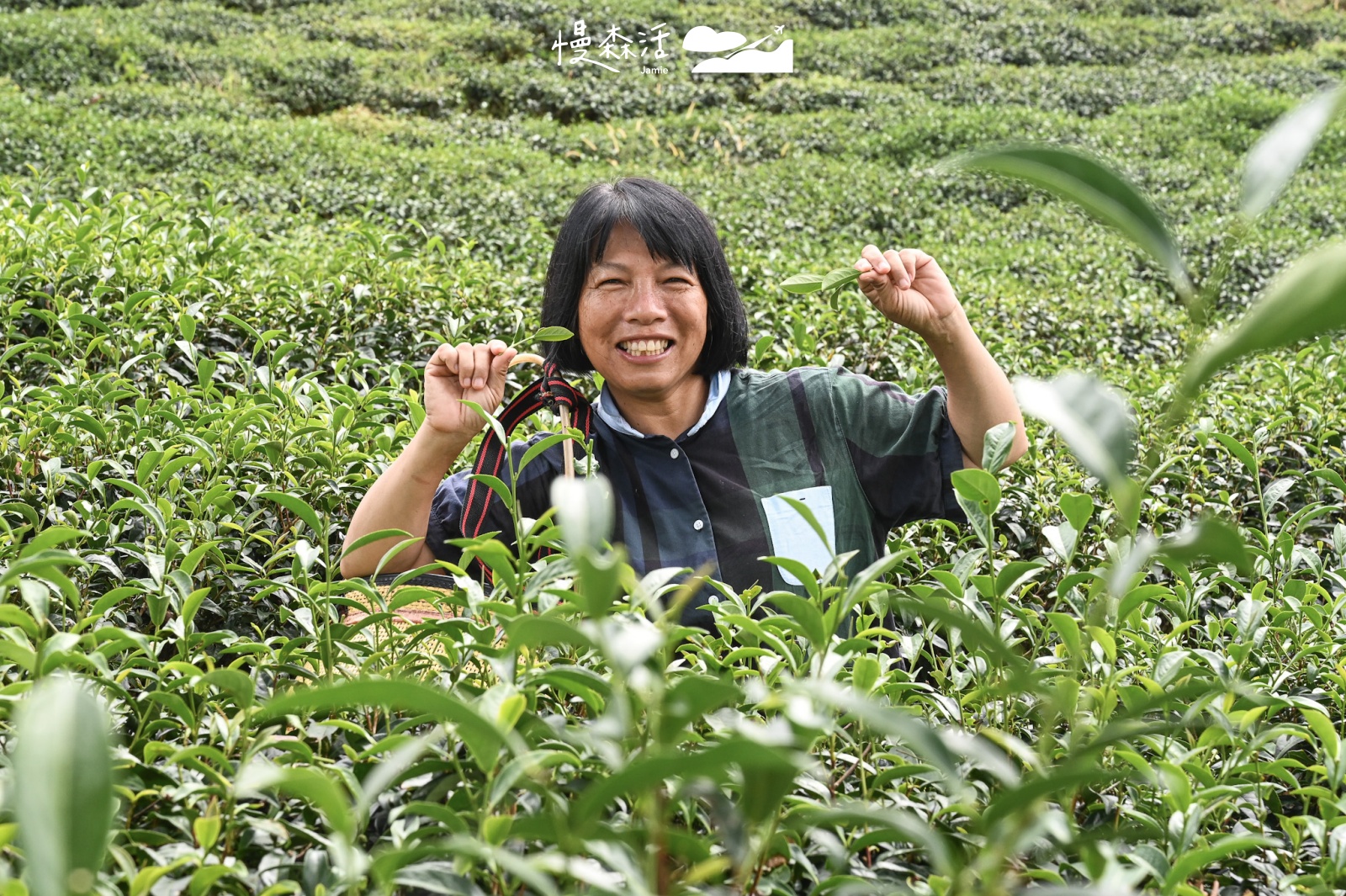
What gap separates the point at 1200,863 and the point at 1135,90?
12.1 meters

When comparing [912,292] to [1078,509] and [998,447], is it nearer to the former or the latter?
[998,447]

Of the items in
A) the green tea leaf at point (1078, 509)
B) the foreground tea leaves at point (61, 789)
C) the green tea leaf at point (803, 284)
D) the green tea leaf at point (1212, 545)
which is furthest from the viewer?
the green tea leaf at point (803, 284)

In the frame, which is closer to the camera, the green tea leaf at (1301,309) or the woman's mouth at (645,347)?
the green tea leaf at (1301,309)

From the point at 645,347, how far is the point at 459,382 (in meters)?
0.39

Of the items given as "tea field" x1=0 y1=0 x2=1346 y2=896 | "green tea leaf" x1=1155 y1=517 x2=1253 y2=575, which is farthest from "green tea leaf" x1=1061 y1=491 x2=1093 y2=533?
"green tea leaf" x1=1155 y1=517 x2=1253 y2=575

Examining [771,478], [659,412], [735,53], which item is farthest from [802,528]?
[735,53]

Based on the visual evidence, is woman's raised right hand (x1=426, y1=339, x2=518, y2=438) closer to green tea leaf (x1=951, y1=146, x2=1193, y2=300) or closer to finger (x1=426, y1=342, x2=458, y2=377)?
finger (x1=426, y1=342, x2=458, y2=377)

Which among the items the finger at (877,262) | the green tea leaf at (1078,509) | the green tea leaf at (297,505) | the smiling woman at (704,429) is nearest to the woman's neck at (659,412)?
the smiling woman at (704,429)

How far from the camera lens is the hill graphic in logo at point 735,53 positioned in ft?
38.5

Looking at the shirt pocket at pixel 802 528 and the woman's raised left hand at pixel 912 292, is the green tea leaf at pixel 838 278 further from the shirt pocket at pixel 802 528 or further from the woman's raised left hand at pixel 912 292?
the shirt pocket at pixel 802 528

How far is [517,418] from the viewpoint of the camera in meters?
1.80

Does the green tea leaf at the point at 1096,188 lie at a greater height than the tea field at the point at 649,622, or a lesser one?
greater

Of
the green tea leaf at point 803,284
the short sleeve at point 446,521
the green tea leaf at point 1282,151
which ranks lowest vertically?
the short sleeve at point 446,521

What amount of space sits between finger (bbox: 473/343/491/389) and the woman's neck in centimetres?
41
